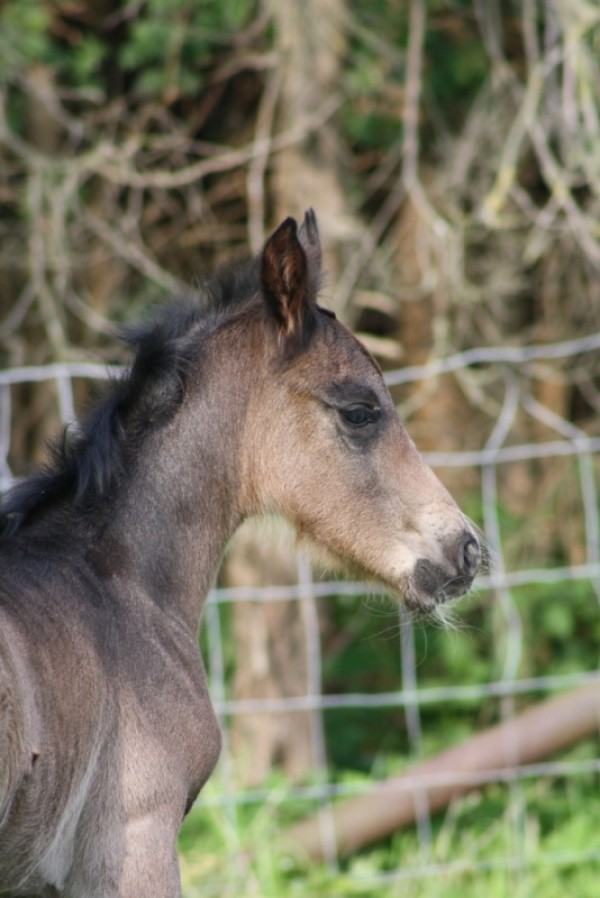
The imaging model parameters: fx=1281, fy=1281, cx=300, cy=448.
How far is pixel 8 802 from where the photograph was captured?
2.91 meters

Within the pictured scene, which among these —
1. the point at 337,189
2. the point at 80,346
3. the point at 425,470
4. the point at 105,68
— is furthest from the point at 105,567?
the point at 105,68

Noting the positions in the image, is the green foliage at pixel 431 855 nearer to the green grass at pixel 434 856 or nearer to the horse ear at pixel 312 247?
the green grass at pixel 434 856

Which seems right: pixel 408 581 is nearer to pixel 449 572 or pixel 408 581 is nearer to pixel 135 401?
pixel 449 572

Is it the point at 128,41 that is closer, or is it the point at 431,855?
the point at 431,855

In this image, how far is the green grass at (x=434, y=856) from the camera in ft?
18.4

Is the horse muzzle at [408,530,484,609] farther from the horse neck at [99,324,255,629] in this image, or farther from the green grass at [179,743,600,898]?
the green grass at [179,743,600,898]

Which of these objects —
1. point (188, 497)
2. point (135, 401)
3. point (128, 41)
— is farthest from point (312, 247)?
point (128, 41)

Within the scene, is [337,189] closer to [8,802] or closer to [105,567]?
[105,567]

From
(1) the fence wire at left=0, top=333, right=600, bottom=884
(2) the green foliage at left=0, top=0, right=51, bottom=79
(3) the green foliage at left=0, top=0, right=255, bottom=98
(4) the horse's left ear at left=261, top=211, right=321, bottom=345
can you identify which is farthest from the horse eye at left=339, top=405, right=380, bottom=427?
(2) the green foliage at left=0, top=0, right=51, bottom=79

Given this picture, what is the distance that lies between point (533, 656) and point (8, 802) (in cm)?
474

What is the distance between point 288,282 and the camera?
144 inches

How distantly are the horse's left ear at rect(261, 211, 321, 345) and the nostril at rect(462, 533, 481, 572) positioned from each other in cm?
76

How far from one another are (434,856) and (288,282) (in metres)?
3.27

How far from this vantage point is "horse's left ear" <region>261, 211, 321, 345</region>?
3578 millimetres
